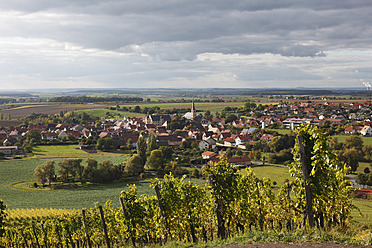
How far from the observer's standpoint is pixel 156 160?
201 feet

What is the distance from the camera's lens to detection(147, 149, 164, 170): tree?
201ft

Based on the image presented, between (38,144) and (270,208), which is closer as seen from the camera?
(270,208)

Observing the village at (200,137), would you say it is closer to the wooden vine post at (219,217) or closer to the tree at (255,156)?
the tree at (255,156)

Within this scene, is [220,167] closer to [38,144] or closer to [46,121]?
[38,144]

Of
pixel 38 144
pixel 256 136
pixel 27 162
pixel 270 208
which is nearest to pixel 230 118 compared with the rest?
pixel 256 136

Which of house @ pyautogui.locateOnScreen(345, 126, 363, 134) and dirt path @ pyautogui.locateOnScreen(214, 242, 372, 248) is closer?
dirt path @ pyautogui.locateOnScreen(214, 242, 372, 248)

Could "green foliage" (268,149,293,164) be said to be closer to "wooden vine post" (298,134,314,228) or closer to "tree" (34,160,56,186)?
"tree" (34,160,56,186)

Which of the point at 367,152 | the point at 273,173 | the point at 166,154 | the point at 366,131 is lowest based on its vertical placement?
the point at 273,173

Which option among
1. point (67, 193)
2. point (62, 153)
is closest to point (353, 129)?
point (67, 193)

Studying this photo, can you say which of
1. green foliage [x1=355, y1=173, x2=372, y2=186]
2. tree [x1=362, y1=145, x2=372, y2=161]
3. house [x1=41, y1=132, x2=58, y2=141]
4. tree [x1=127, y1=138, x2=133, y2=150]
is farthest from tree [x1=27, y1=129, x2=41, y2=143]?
tree [x1=362, y1=145, x2=372, y2=161]

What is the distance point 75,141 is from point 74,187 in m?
46.3

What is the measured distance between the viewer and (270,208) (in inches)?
655

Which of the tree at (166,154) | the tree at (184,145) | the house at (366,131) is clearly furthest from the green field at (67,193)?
the house at (366,131)

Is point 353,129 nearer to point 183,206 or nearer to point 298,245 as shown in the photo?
point 183,206
